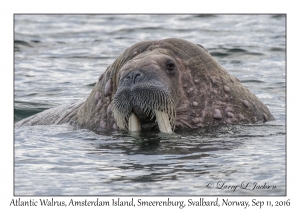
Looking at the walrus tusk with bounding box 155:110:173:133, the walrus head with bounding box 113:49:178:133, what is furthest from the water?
the walrus head with bounding box 113:49:178:133

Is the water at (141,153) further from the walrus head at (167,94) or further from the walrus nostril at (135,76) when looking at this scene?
the walrus nostril at (135,76)

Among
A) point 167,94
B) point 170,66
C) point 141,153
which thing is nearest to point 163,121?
point 167,94

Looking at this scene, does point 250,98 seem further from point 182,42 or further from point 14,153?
point 14,153

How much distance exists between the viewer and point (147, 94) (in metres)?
10.1

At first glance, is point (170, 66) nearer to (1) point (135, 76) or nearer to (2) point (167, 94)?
(2) point (167, 94)

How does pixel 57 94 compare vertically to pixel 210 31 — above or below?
below

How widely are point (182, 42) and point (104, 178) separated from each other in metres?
3.07

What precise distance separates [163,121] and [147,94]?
1.48 feet

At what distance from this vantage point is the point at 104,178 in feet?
28.6

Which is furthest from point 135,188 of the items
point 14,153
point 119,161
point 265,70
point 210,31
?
point 210,31

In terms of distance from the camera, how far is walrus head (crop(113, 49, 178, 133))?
10078 millimetres

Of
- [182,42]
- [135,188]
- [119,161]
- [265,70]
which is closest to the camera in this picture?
[135,188]

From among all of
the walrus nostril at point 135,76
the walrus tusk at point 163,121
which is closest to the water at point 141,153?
the walrus tusk at point 163,121

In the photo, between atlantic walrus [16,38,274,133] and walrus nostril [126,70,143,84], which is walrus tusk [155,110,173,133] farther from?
walrus nostril [126,70,143,84]
